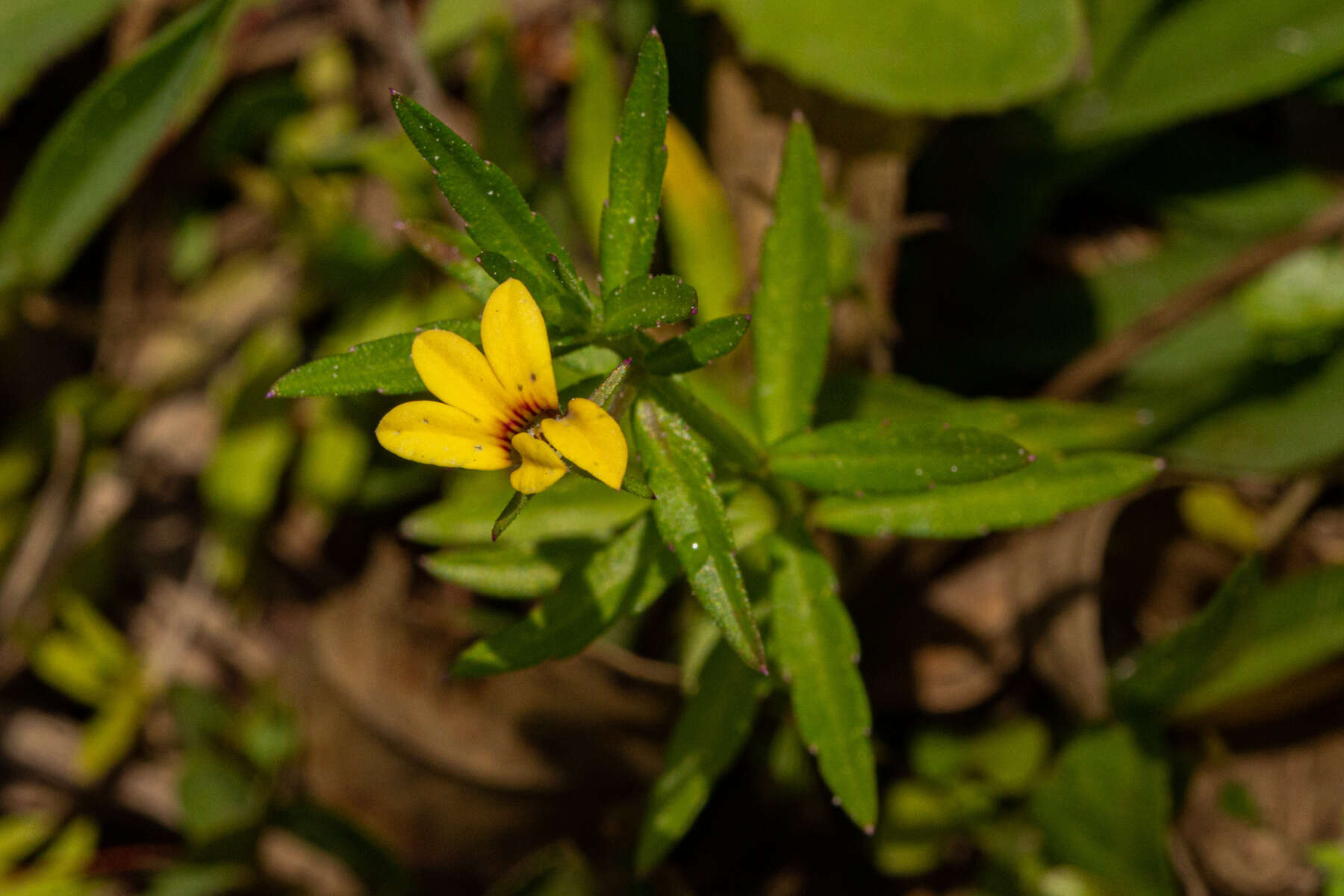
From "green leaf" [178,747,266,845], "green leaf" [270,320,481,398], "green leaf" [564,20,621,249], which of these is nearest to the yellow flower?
"green leaf" [270,320,481,398]

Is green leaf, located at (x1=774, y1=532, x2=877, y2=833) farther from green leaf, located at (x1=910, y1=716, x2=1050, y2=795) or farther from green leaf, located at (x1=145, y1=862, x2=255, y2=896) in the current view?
green leaf, located at (x1=145, y1=862, x2=255, y2=896)

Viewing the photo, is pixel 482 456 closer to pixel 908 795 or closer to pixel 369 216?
pixel 908 795

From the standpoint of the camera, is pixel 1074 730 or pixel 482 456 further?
pixel 1074 730

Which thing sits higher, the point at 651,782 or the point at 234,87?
the point at 234,87

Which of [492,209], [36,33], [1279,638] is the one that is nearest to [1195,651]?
[1279,638]

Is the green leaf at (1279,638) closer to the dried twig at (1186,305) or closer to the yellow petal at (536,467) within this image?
the dried twig at (1186,305)

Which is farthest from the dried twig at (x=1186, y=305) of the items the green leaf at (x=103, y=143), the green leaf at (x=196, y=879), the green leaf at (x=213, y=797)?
the green leaf at (x=196, y=879)

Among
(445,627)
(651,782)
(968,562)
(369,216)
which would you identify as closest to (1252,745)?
(968,562)
